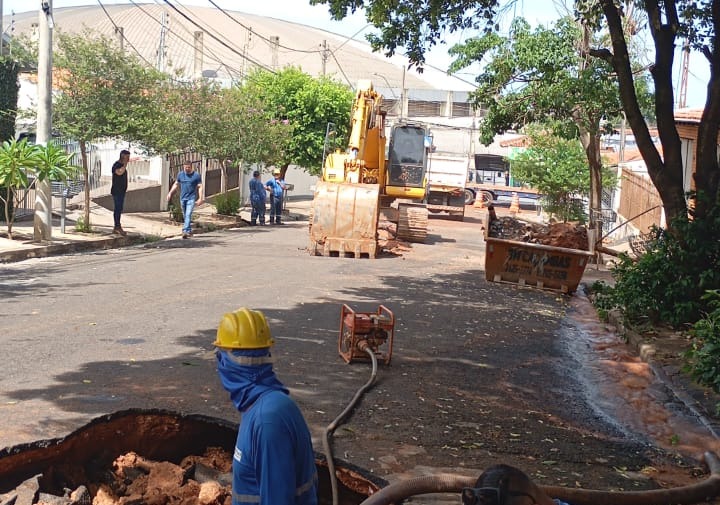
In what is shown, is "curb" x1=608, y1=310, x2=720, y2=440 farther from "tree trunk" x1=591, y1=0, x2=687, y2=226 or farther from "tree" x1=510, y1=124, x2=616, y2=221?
"tree" x1=510, y1=124, x2=616, y2=221

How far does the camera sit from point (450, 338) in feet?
38.0

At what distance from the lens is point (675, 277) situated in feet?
41.6

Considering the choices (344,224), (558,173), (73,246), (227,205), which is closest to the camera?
(73,246)

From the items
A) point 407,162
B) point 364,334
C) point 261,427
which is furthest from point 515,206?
point 261,427

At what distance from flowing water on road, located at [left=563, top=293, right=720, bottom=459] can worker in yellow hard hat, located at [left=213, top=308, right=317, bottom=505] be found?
5.13 meters

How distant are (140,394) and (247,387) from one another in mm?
4345

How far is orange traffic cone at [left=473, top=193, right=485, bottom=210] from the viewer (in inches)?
1969

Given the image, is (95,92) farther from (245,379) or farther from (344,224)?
(245,379)

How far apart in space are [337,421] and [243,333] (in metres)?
3.67

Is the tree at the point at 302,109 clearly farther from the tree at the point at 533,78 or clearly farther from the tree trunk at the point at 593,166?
the tree at the point at 533,78

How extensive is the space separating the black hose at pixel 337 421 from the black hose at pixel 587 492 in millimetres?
631

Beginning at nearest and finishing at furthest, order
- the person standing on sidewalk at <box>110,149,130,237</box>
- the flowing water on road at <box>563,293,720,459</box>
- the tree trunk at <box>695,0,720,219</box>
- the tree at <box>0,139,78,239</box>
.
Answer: the flowing water on road at <box>563,293,720,459</box> → the tree trunk at <box>695,0,720,219</box> → the tree at <box>0,139,78,239</box> → the person standing on sidewalk at <box>110,149,130,237</box>

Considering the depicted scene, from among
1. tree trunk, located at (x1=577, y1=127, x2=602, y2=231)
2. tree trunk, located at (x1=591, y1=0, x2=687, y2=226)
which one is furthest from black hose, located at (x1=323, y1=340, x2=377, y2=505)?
tree trunk, located at (x1=577, y1=127, x2=602, y2=231)

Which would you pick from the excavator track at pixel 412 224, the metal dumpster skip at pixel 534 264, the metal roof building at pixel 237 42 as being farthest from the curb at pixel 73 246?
the metal roof building at pixel 237 42
